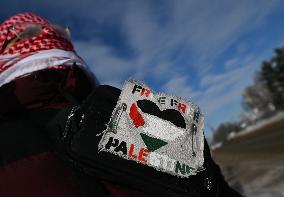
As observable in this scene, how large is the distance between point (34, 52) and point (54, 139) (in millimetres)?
584

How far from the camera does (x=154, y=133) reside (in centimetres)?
146

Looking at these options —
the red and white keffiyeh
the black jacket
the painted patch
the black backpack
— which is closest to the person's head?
the red and white keffiyeh

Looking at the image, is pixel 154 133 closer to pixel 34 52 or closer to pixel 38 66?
→ pixel 38 66

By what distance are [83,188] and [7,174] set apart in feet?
0.91

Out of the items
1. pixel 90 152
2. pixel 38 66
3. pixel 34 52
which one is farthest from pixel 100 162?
pixel 34 52

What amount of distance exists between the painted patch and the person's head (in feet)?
1.21

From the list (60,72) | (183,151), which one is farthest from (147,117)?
(60,72)

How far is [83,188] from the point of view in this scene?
140 centimetres

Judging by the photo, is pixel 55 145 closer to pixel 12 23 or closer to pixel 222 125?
pixel 12 23

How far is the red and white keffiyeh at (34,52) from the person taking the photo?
71.2 inches

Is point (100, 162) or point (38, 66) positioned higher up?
point (38, 66)

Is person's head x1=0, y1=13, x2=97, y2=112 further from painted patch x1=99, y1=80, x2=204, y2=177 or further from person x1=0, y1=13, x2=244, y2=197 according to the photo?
painted patch x1=99, y1=80, x2=204, y2=177

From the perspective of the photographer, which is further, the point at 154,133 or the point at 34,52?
the point at 34,52

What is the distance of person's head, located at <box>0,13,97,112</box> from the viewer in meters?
1.71
